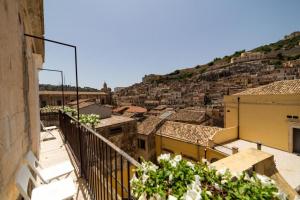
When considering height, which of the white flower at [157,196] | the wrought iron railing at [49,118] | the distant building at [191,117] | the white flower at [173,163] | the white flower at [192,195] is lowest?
the distant building at [191,117]

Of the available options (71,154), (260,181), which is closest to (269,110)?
(71,154)

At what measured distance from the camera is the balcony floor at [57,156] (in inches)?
111

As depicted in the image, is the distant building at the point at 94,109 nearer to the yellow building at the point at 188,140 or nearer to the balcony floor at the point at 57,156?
the yellow building at the point at 188,140

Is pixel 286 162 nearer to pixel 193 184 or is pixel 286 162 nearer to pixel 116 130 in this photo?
pixel 116 130

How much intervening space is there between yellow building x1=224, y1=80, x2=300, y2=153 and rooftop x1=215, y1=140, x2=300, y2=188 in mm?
597

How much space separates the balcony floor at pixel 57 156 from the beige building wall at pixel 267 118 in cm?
1289

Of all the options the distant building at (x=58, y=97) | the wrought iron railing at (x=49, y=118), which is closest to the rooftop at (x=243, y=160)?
the wrought iron railing at (x=49, y=118)

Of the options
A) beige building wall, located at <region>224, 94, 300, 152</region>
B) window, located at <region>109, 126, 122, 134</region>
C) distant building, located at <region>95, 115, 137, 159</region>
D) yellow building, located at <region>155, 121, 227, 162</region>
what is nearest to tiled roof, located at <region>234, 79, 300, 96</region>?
beige building wall, located at <region>224, 94, 300, 152</region>

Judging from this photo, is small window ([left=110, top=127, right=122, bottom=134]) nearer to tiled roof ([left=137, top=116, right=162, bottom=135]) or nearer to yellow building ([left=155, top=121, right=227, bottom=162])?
tiled roof ([left=137, top=116, right=162, bottom=135])

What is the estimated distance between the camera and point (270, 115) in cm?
1248

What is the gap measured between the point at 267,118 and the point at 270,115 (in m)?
0.31

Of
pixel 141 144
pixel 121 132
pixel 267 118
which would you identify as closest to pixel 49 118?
pixel 121 132

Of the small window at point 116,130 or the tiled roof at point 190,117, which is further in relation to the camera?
the tiled roof at point 190,117

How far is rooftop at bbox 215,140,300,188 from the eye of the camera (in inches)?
312
